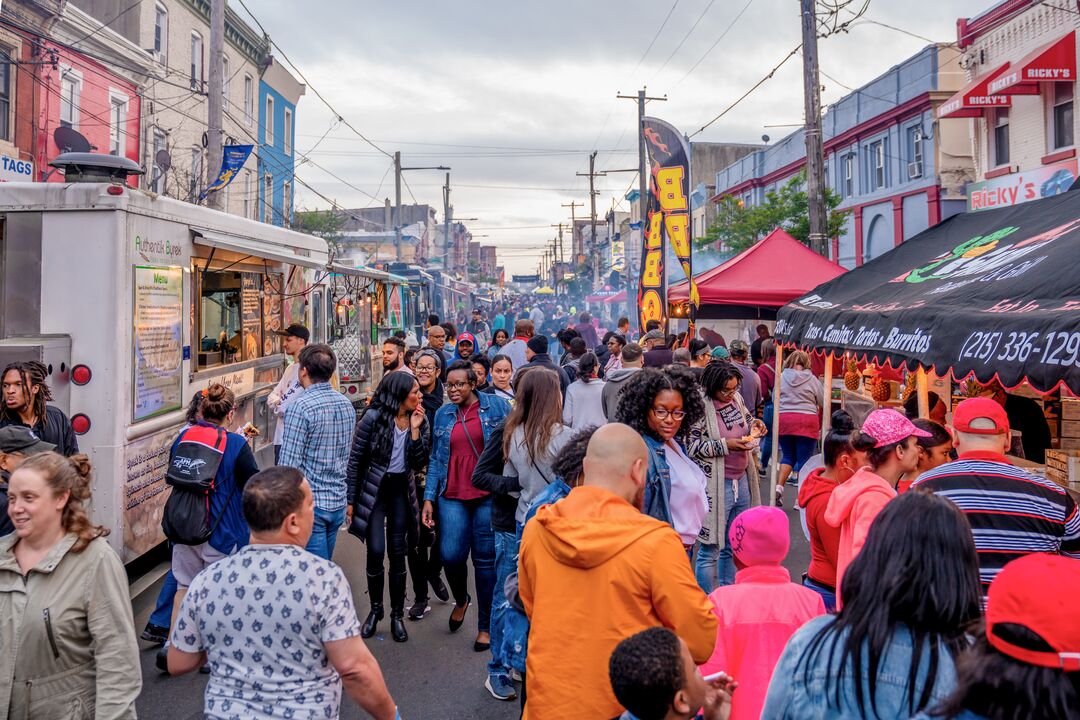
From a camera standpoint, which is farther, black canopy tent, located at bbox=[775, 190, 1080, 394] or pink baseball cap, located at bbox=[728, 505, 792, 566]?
black canopy tent, located at bbox=[775, 190, 1080, 394]

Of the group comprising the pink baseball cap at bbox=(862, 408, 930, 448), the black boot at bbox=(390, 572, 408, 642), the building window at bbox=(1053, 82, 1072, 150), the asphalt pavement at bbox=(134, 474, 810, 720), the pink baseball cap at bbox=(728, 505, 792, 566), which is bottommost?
the asphalt pavement at bbox=(134, 474, 810, 720)

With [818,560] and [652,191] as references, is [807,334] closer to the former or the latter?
[818,560]

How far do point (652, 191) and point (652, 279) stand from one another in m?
1.71

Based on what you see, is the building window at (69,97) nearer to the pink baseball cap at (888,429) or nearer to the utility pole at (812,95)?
the utility pole at (812,95)

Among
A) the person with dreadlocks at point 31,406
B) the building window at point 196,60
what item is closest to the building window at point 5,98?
the building window at point 196,60

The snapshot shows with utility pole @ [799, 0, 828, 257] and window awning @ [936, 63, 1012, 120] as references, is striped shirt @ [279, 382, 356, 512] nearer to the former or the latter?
utility pole @ [799, 0, 828, 257]

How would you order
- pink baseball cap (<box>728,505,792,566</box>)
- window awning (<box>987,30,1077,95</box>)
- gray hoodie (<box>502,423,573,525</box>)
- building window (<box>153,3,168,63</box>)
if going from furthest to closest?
building window (<box>153,3,168,63</box>)
window awning (<box>987,30,1077,95</box>)
gray hoodie (<box>502,423,573,525</box>)
pink baseball cap (<box>728,505,792,566</box>)

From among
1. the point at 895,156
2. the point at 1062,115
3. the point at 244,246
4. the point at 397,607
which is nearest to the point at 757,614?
the point at 397,607

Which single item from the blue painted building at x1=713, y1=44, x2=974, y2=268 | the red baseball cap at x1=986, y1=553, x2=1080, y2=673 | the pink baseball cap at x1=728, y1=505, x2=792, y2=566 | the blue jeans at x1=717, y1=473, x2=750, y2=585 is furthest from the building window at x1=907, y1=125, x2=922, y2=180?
the red baseball cap at x1=986, y1=553, x2=1080, y2=673

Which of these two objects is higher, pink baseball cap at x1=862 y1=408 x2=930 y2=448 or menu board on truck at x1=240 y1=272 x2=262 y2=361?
menu board on truck at x1=240 y1=272 x2=262 y2=361

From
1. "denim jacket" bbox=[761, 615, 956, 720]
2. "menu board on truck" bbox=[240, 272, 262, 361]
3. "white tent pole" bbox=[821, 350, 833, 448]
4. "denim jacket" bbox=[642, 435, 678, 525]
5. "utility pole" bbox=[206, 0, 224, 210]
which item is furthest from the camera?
"utility pole" bbox=[206, 0, 224, 210]

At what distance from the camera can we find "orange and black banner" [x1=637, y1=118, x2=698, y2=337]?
593 inches

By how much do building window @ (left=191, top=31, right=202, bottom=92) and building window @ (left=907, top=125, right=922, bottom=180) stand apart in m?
22.0

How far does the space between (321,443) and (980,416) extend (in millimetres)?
3858
